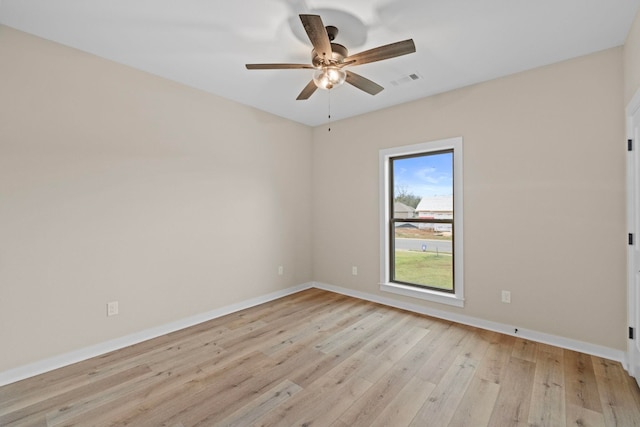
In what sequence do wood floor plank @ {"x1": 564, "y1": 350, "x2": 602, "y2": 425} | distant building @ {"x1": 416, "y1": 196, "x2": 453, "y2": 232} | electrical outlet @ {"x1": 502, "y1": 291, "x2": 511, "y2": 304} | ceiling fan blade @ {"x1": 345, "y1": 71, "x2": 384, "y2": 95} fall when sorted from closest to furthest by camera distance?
1. wood floor plank @ {"x1": 564, "y1": 350, "x2": 602, "y2": 425}
2. ceiling fan blade @ {"x1": 345, "y1": 71, "x2": 384, "y2": 95}
3. electrical outlet @ {"x1": 502, "y1": 291, "x2": 511, "y2": 304}
4. distant building @ {"x1": 416, "y1": 196, "x2": 453, "y2": 232}

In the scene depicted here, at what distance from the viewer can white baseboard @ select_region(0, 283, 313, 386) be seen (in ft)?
7.41

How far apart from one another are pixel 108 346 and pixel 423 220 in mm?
3753

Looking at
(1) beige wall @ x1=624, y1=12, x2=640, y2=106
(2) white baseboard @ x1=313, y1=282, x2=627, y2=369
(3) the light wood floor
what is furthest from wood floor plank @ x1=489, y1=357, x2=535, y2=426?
(1) beige wall @ x1=624, y1=12, x2=640, y2=106

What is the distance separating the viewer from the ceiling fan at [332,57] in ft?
6.21

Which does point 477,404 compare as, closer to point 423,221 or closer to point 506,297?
point 506,297

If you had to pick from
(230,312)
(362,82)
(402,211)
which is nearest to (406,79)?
(362,82)

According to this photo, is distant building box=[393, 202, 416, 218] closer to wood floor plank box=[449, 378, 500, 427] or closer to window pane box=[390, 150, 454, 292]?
window pane box=[390, 150, 454, 292]

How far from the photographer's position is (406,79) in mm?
3107

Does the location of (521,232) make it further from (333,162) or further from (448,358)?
(333,162)

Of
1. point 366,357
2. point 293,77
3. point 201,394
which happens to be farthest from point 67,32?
point 366,357

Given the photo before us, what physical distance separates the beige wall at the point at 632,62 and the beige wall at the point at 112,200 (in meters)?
3.71

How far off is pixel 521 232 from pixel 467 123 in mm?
1334

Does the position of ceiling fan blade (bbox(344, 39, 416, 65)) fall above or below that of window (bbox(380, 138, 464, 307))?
above

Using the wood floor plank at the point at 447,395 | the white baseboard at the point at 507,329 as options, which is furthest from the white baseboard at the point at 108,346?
the wood floor plank at the point at 447,395
